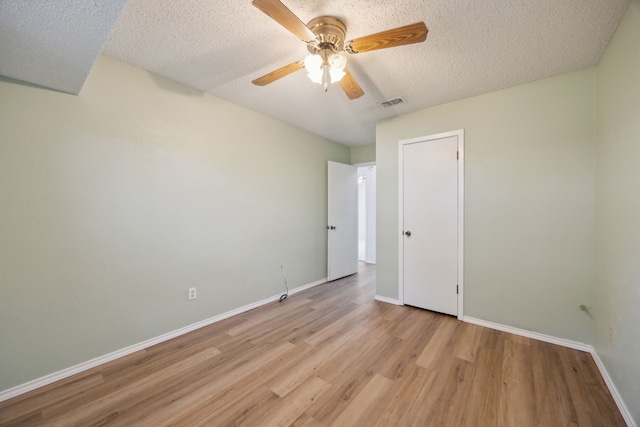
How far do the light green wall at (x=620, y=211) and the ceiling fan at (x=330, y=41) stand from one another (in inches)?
54.2

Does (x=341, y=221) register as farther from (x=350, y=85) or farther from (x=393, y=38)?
(x=393, y=38)

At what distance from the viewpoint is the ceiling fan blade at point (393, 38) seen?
4.20 ft

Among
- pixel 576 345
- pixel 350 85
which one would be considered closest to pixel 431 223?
pixel 576 345

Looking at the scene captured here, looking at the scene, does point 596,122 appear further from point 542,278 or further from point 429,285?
point 429,285

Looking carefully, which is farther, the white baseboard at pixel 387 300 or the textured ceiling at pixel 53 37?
the white baseboard at pixel 387 300

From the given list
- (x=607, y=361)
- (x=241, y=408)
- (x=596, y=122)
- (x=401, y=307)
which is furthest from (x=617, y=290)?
(x=241, y=408)

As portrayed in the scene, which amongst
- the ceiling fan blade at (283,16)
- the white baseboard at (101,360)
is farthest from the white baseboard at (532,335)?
the ceiling fan blade at (283,16)

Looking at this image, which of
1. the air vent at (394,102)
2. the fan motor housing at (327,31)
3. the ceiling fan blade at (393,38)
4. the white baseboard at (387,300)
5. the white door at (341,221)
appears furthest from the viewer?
the white door at (341,221)

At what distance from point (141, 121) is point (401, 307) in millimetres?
3449

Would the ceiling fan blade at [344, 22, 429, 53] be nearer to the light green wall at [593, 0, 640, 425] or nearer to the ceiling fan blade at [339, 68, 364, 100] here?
the ceiling fan blade at [339, 68, 364, 100]

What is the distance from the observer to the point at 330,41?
5.16ft

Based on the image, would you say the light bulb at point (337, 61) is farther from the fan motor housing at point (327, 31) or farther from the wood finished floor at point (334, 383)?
the wood finished floor at point (334, 383)

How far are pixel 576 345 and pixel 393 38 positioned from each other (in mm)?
2930

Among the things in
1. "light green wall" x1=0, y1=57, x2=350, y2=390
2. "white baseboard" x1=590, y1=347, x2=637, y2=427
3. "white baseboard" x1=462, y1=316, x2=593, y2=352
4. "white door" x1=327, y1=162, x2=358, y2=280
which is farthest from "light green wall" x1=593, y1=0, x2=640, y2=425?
"light green wall" x1=0, y1=57, x2=350, y2=390
